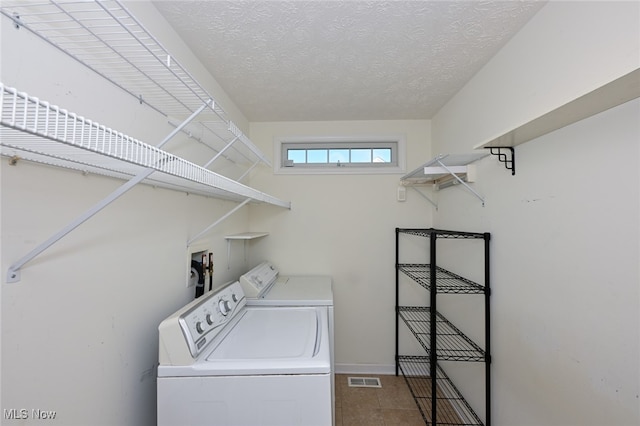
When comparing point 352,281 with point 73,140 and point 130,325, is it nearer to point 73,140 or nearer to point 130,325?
point 130,325

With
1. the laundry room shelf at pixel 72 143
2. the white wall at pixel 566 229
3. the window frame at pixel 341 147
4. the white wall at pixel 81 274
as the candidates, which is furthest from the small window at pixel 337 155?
the laundry room shelf at pixel 72 143

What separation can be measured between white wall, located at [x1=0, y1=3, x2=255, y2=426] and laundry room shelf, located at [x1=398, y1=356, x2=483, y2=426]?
1.79 m

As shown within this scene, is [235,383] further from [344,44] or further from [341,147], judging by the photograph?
[341,147]

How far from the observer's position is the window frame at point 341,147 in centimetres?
246

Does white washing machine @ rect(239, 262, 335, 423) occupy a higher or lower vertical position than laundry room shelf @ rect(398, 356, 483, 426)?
higher

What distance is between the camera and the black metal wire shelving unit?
5.13 ft

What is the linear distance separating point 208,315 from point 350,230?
5.02 feet

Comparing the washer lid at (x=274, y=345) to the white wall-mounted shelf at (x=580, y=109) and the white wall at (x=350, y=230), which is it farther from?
the white wall-mounted shelf at (x=580, y=109)

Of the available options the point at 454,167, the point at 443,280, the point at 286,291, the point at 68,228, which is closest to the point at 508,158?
the point at 454,167

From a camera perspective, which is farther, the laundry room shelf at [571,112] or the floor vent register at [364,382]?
the floor vent register at [364,382]

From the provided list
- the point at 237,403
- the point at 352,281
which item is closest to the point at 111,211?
the point at 237,403

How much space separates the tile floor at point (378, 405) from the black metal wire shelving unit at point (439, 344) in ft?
0.26

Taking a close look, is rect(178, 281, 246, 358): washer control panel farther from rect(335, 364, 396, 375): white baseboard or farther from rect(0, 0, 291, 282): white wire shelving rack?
rect(335, 364, 396, 375): white baseboard

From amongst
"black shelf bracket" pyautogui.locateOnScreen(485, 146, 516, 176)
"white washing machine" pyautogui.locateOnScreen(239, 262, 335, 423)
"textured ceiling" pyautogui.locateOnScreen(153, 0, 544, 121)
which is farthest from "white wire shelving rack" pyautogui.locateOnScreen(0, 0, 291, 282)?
"black shelf bracket" pyautogui.locateOnScreen(485, 146, 516, 176)
